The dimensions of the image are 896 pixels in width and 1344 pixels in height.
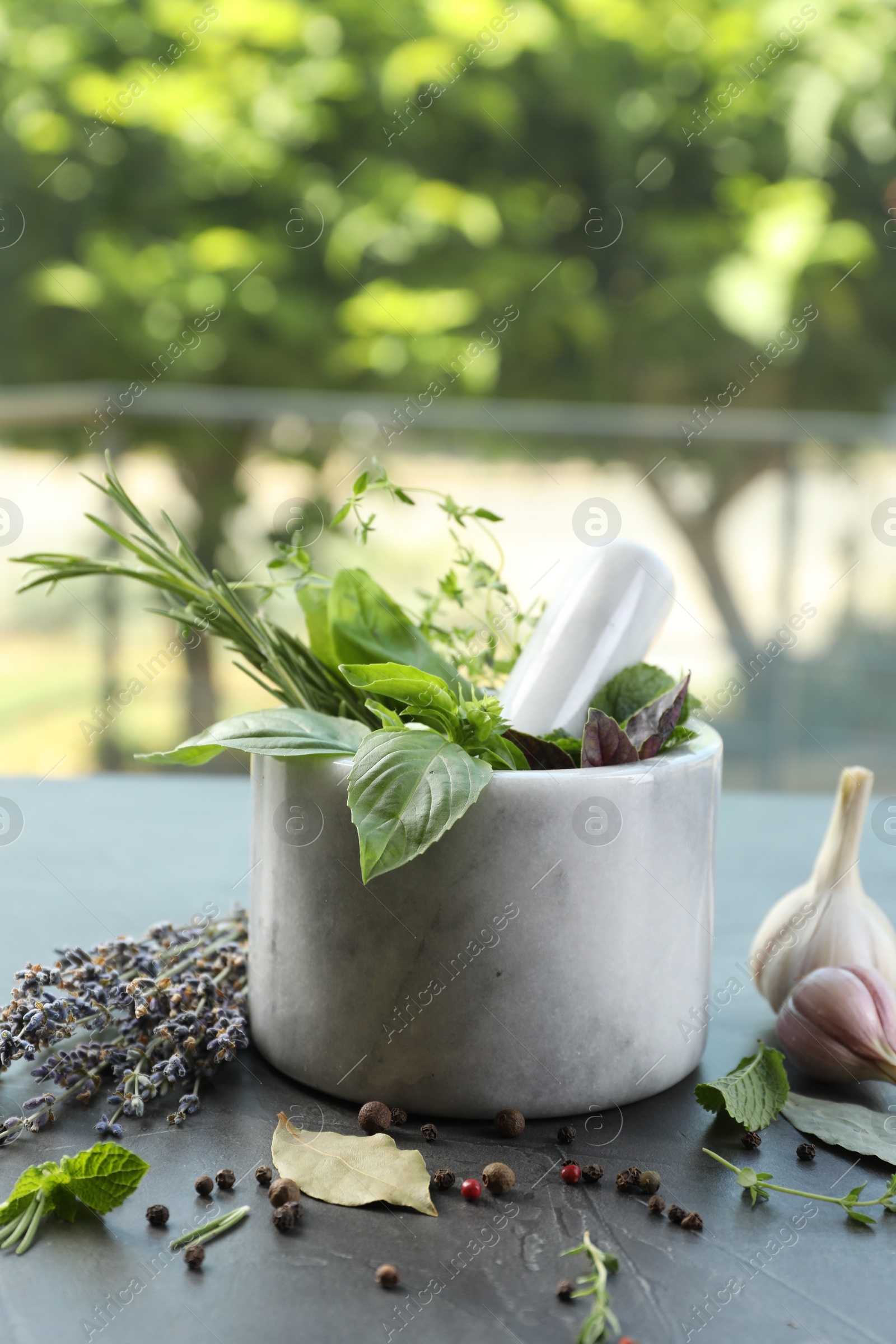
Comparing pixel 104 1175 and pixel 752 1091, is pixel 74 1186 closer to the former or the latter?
→ pixel 104 1175

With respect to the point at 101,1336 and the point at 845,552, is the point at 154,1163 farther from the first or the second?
the point at 845,552

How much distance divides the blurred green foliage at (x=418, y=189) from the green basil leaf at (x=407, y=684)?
3.43 metres

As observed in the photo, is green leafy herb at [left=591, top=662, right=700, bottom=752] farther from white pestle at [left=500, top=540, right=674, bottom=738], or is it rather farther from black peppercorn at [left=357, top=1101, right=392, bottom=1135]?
black peppercorn at [left=357, top=1101, right=392, bottom=1135]

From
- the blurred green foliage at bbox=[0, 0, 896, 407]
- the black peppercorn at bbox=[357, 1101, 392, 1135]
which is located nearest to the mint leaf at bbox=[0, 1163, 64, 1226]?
the black peppercorn at bbox=[357, 1101, 392, 1135]

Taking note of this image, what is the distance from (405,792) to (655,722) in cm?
15

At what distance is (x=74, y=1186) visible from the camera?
47 centimetres

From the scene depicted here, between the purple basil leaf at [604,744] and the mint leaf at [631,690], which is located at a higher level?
the mint leaf at [631,690]

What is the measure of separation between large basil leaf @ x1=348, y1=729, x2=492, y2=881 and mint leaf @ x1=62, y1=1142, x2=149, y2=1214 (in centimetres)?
15

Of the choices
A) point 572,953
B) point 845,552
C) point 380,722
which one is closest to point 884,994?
point 572,953

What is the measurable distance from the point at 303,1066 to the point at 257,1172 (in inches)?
3.3

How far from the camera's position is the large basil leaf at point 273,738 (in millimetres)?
546

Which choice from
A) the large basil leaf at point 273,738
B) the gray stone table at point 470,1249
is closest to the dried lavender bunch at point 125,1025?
the gray stone table at point 470,1249

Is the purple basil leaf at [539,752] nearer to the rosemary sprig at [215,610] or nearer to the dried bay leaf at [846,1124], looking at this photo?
the rosemary sprig at [215,610]

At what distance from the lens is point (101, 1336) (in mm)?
397
